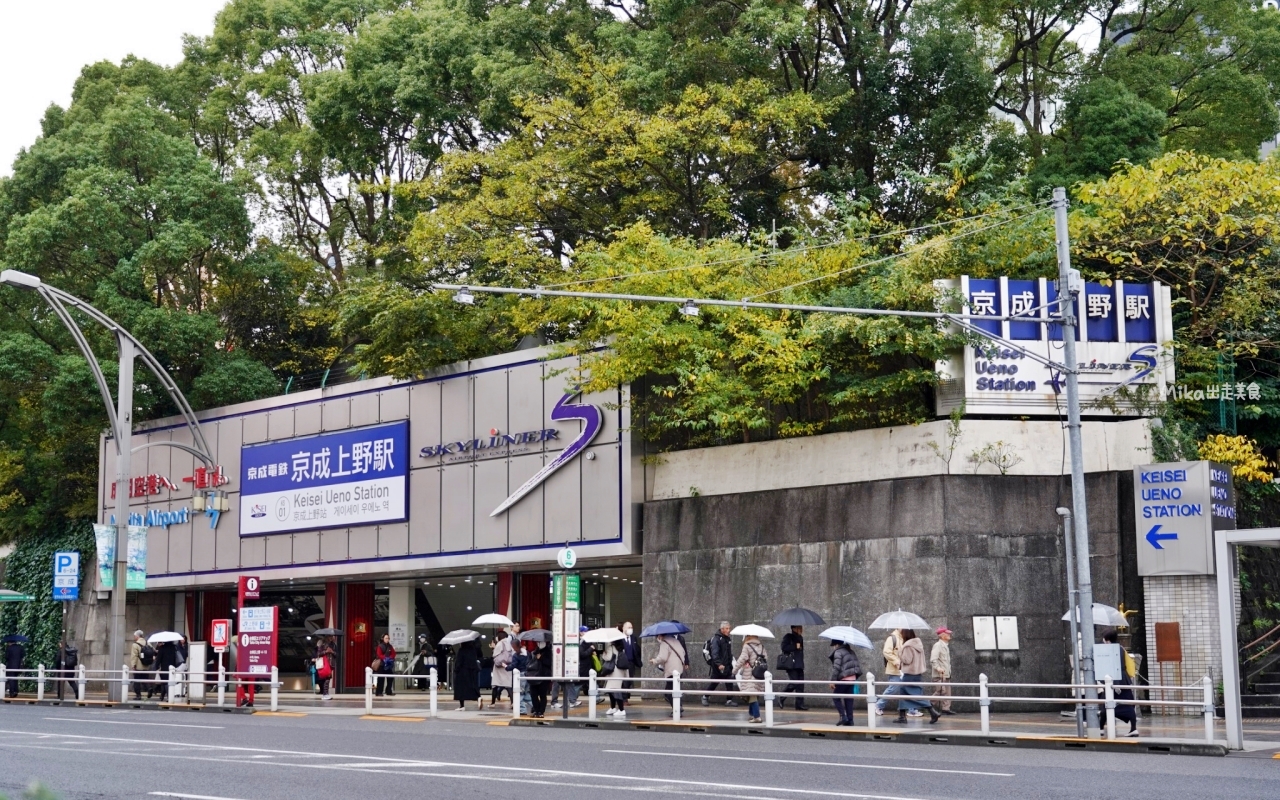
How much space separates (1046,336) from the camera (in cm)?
2914

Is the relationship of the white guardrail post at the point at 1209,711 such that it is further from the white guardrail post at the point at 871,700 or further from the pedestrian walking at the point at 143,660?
the pedestrian walking at the point at 143,660

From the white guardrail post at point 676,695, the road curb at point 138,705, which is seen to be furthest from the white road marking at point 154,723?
the white guardrail post at point 676,695

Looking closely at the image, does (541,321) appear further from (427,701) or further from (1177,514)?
(1177,514)

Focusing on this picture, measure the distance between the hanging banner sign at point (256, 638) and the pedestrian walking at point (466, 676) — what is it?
465 cm

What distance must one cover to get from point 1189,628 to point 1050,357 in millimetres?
5897

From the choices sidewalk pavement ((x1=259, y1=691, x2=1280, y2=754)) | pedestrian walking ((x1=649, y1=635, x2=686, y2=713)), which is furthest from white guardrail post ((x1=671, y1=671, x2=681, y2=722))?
pedestrian walking ((x1=649, y1=635, x2=686, y2=713))

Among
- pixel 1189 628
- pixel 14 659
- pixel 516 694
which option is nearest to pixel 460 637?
pixel 516 694

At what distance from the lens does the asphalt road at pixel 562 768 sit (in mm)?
13648

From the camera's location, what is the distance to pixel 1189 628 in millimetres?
26484

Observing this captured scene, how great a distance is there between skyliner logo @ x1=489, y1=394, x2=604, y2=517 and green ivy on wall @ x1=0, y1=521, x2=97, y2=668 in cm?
1880

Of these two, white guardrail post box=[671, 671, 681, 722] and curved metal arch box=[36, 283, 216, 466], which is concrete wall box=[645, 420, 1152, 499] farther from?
curved metal arch box=[36, 283, 216, 466]

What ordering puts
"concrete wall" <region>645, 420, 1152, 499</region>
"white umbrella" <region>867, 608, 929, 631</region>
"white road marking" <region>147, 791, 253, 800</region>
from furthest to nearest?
"concrete wall" <region>645, 420, 1152, 499</region>, "white umbrella" <region>867, 608, 929, 631</region>, "white road marking" <region>147, 791, 253, 800</region>

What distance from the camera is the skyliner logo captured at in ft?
112

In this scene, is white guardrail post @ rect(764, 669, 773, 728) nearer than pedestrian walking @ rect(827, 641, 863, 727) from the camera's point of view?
Yes
